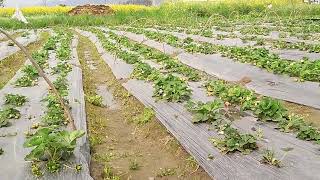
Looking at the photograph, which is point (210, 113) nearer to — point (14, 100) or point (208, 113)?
point (208, 113)

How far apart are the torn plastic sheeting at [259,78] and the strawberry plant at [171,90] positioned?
1148 millimetres

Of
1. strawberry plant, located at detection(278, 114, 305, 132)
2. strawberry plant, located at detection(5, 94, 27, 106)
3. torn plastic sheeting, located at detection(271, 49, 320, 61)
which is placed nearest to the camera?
strawberry plant, located at detection(278, 114, 305, 132)

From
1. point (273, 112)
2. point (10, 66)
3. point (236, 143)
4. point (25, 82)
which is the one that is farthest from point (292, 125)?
point (10, 66)

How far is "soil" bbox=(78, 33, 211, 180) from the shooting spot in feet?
13.4

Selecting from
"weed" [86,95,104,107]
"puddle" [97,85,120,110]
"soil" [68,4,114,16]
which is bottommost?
"soil" [68,4,114,16]

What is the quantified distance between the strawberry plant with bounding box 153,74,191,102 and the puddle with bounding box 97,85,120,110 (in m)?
0.83

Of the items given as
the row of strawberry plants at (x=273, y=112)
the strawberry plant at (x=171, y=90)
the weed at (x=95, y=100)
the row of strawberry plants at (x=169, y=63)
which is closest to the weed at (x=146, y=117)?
the strawberry plant at (x=171, y=90)

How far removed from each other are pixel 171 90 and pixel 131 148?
1.24 metres

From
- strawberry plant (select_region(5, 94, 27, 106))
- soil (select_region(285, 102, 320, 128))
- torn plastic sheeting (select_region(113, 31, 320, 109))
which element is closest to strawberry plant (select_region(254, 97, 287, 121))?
soil (select_region(285, 102, 320, 128))

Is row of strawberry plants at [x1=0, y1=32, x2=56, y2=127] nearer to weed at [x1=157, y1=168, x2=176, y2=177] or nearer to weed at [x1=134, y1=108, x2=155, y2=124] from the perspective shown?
weed at [x1=134, y1=108, x2=155, y2=124]

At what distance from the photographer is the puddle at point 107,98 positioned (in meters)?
6.75

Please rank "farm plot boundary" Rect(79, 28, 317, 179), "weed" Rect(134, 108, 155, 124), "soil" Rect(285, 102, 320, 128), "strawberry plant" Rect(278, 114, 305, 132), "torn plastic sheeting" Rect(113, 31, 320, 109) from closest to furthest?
"farm plot boundary" Rect(79, 28, 317, 179) → "strawberry plant" Rect(278, 114, 305, 132) → "soil" Rect(285, 102, 320, 128) → "weed" Rect(134, 108, 155, 124) → "torn plastic sheeting" Rect(113, 31, 320, 109)

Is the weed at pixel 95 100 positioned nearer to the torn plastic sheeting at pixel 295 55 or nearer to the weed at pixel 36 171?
the weed at pixel 36 171

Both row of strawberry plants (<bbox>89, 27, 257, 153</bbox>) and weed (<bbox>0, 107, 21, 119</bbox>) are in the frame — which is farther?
weed (<bbox>0, 107, 21, 119</bbox>)
